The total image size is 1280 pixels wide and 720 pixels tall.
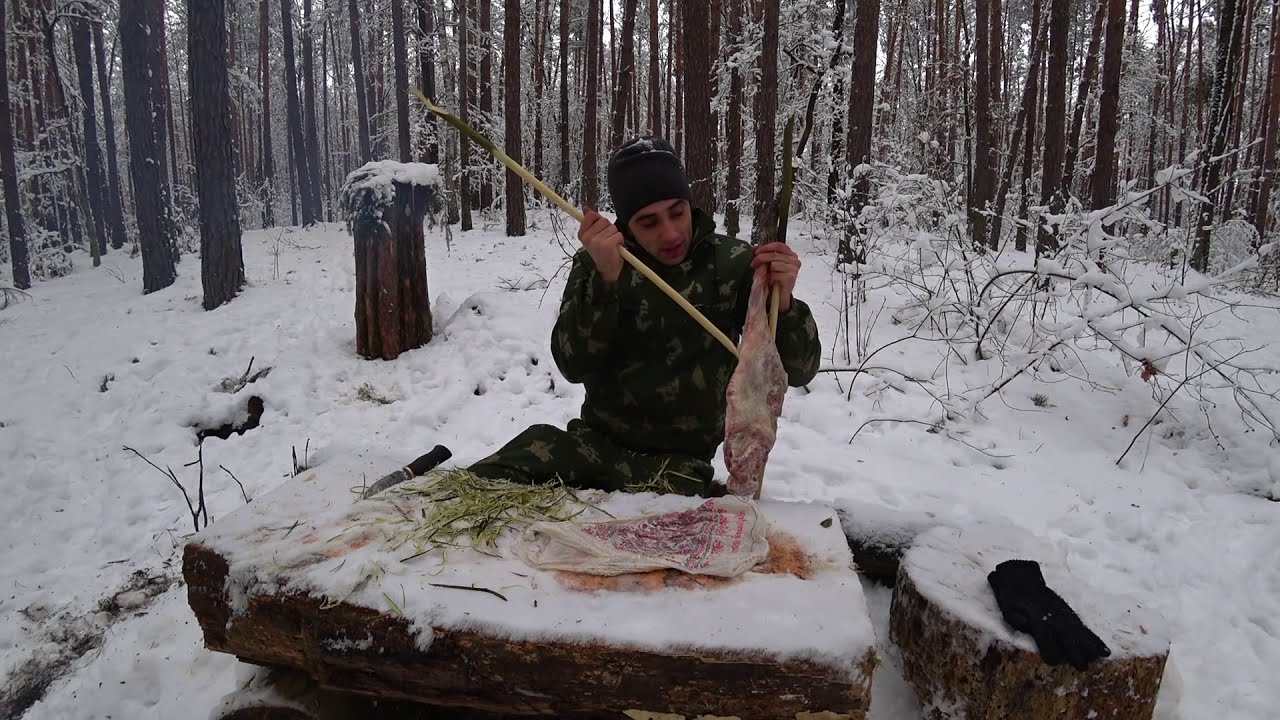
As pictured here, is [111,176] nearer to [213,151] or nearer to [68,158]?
[68,158]

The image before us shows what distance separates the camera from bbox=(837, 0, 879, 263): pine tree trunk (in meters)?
7.54

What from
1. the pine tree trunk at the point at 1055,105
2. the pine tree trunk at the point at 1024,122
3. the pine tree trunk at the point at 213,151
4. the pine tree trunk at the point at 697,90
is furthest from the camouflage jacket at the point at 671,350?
the pine tree trunk at the point at 1024,122

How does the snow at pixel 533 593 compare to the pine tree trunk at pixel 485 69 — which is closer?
the snow at pixel 533 593

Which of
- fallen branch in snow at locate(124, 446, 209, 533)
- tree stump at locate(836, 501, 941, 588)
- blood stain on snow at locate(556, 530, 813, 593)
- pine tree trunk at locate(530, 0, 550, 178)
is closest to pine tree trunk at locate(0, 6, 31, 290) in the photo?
pine tree trunk at locate(530, 0, 550, 178)

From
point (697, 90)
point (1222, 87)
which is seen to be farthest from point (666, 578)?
point (1222, 87)

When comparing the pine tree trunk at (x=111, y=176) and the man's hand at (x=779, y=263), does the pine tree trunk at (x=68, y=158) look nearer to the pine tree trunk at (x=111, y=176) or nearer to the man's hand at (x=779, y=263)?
the pine tree trunk at (x=111, y=176)

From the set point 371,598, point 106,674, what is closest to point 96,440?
point 106,674

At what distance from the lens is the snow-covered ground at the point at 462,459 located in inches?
95.7

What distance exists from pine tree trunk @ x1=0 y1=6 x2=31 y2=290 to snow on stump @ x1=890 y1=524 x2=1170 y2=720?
14515 millimetres

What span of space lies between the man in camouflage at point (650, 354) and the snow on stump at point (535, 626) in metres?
0.62

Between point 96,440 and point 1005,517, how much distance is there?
593 cm

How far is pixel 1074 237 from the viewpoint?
4449 mm

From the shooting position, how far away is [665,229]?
97.9 inches

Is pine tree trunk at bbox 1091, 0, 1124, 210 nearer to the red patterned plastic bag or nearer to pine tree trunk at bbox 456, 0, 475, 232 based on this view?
the red patterned plastic bag
